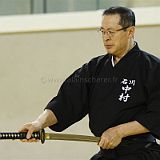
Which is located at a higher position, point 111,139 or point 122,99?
point 122,99

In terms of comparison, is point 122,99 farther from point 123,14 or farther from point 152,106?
point 123,14

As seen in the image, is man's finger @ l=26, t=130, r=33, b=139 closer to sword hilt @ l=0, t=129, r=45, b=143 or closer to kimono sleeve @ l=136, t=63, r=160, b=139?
sword hilt @ l=0, t=129, r=45, b=143

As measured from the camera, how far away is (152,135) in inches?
78.2

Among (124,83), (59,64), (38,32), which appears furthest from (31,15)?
(124,83)

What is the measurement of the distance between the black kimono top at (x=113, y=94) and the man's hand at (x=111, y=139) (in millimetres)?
72

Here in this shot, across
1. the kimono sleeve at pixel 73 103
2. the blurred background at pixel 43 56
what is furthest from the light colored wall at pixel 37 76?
the kimono sleeve at pixel 73 103

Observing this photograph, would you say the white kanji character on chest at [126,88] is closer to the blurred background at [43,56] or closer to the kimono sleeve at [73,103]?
the kimono sleeve at [73,103]

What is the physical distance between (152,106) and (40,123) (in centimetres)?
44

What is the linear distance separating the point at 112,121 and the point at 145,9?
1.19m

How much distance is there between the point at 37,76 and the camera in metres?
3.12

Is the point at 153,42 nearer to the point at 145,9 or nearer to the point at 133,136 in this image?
the point at 145,9

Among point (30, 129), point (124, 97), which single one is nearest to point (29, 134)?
point (30, 129)

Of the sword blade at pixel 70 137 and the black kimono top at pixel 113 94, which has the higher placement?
the black kimono top at pixel 113 94

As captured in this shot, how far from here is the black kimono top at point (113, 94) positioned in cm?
194
